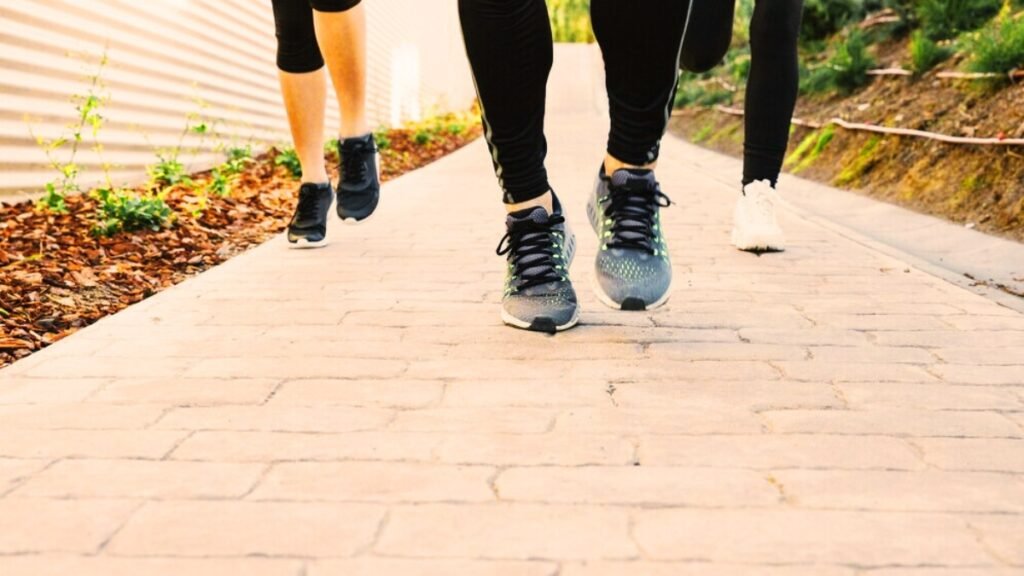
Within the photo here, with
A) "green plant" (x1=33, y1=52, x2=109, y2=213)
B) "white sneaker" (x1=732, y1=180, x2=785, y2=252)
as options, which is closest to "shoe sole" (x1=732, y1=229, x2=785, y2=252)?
"white sneaker" (x1=732, y1=180, x2=785, y2=252)

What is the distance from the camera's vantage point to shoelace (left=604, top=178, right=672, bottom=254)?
8.35ft

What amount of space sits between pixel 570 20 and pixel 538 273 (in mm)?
33672

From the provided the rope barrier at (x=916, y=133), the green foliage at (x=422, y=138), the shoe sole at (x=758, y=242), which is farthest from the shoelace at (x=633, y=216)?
the green foliage at (x=422, y=138)

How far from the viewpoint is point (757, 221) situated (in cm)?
393

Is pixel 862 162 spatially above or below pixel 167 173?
below

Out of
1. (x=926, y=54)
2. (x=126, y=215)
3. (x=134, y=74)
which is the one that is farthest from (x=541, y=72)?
(x=926, y=54)

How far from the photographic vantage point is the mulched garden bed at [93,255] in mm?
2918

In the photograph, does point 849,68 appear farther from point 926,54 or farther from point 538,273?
point 538,273

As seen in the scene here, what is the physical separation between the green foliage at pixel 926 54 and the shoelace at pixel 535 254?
4.71 meters

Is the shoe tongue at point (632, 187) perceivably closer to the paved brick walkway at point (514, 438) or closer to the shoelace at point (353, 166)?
the paved brick walkway at point (514, 438)

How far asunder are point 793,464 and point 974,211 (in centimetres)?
333

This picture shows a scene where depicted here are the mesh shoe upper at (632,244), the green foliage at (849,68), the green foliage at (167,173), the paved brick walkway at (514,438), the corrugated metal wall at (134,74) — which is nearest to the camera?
the paved brick walkway at (514,438)

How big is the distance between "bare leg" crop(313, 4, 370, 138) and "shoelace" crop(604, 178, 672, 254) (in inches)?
62.9

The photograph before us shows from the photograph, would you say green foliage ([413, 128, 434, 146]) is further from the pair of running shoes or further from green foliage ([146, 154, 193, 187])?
the pair of running shoes
